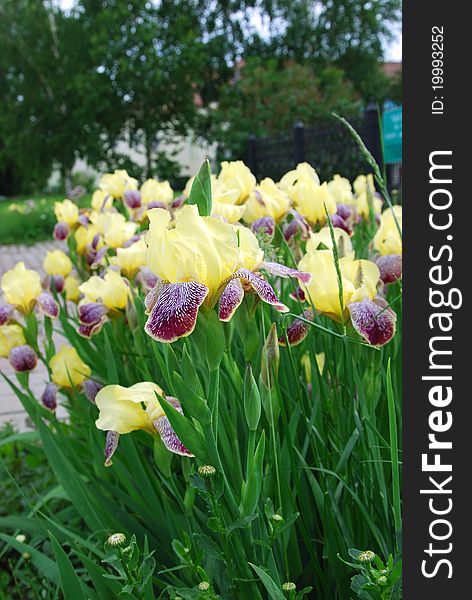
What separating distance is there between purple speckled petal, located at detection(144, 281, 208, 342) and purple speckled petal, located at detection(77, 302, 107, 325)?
0.82m

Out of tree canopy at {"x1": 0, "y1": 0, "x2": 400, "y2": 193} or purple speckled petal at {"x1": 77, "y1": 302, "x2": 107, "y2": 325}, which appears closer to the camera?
purple speckled petal at {"x1": 77, "y1": 302, "x2": 107, "y2": 325}

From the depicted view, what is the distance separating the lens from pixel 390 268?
137cm

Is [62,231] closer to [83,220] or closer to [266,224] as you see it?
[83,220]

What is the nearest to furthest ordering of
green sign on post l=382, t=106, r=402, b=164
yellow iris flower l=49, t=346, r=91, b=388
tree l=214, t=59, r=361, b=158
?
1. yellow iris flower l=49, t=346, r=91, b=388
2. green sign on post l=382, t=106, r=402, b=164
3. tree l=214, t=59, r=361, b=158

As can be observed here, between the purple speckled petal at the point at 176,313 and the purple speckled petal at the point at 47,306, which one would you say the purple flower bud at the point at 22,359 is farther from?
the purple speckled petal at the point at 176,313

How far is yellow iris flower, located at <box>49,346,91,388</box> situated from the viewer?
1.61 meters

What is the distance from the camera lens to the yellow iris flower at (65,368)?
161 centimetres

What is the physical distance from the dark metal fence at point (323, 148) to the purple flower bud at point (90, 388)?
4.56 m

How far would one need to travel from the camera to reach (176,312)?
2.43ft

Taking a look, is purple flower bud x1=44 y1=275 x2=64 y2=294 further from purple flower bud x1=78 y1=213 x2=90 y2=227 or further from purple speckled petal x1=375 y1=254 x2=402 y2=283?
purple speckled petal x1=375 y1=254 x2=402 y2=283

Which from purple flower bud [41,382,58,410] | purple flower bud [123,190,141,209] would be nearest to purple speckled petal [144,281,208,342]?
purple flower bud [41,382,58,410]

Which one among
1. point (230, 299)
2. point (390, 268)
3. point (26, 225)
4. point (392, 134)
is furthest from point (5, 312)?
point (26, 225)

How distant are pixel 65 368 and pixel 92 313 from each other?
0.16 metres

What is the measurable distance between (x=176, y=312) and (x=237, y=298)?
8 centimetres
